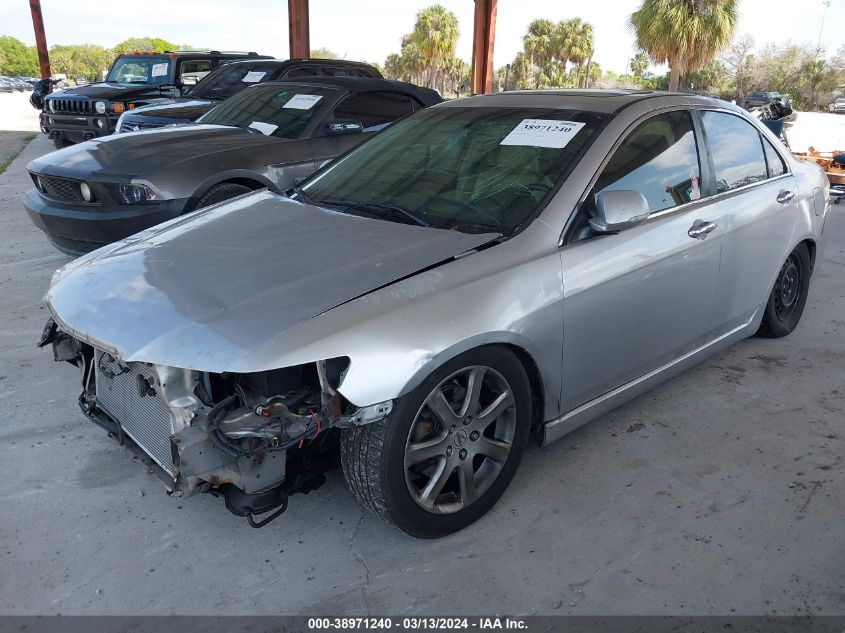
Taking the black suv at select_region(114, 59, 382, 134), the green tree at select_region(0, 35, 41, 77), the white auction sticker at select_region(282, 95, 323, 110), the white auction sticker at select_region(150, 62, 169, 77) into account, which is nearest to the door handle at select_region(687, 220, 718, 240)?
the white auction sticker at select_region(282, 95, 323, 110)

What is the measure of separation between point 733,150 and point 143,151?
4230mm

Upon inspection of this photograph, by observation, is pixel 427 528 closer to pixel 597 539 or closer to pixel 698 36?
pixel 597 539

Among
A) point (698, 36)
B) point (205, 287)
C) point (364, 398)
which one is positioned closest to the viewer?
point (364, 398)

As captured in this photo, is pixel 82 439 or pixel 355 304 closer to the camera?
pixel 355 304

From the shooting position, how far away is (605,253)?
2.89 meters

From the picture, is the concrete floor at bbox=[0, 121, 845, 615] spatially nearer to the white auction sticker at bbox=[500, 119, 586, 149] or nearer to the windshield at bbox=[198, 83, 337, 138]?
the white auction sticker at bbox=[500, 119, 586, 149]

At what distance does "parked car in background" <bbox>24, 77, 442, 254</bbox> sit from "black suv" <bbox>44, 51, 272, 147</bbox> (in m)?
4.95

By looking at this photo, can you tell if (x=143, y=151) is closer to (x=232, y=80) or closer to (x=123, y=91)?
(x=232, y=80)

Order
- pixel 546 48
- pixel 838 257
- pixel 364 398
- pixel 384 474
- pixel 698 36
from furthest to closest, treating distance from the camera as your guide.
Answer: pixel 546 48 < pixel 698 36 < pixel 838 257 < pixel 384 474 < pixel 364 398

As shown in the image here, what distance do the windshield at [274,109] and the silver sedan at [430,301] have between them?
8.41 feet

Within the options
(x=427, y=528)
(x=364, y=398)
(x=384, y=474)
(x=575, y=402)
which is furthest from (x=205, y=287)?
(x=575, y=402)

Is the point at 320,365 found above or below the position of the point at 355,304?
below

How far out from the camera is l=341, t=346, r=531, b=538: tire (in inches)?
92.7

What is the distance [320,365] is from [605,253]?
132cm
